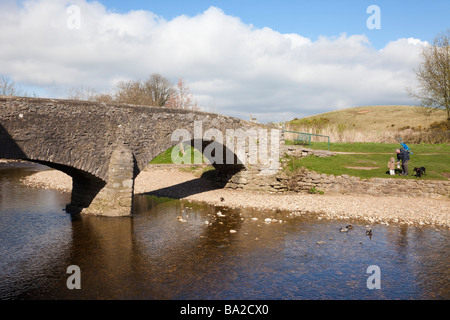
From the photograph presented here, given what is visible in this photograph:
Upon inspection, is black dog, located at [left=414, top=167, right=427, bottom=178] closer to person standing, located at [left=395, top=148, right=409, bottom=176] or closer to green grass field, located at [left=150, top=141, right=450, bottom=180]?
green grass field, located at [left=150, top=141, right=450, bottom=180]

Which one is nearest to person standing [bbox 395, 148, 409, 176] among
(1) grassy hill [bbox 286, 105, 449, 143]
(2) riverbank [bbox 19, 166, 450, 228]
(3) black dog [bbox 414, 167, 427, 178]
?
(3) black dog [bbox 414, 167, 427, 178]

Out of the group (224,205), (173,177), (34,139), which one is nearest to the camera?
(34,139)

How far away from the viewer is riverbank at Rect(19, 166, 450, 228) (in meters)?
15.7

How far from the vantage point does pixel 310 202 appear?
60.6ft

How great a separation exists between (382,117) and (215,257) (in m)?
67.0

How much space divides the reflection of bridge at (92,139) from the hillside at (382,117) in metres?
40.5

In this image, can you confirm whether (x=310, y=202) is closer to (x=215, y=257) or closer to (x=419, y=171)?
(x=419, y=171)

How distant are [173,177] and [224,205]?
396 inches

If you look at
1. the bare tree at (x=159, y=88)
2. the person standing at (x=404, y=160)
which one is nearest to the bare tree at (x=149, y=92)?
the bare tree at (x=159, y=88)

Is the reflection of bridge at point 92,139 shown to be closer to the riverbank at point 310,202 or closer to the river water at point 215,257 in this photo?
the river water at point 215,257

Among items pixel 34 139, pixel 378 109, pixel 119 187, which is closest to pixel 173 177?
pixel 119 187

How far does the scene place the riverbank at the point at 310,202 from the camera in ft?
51.6

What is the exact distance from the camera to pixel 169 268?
32.2 feet
